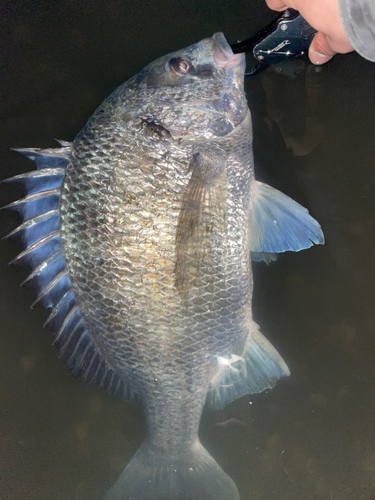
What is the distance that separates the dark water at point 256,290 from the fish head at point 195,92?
16.0 inches

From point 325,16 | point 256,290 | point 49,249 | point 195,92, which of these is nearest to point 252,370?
point 256,290

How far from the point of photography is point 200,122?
93 cm

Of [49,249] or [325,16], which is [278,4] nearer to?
[325,16]

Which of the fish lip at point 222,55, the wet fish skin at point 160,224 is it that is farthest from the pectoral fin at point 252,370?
the fish lip at point 222,55

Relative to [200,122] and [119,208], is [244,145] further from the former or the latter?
[119,208]

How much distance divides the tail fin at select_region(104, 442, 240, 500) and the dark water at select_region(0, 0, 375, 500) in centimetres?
14

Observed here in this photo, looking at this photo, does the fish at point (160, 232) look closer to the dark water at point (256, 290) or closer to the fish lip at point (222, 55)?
the fish lip at point (222, 55)

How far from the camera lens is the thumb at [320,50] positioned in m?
1.13

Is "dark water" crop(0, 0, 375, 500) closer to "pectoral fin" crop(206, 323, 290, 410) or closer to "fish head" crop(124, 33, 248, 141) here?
"pectoral fin" crop(206, 323, 290, 410)

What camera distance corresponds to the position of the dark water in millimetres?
1308

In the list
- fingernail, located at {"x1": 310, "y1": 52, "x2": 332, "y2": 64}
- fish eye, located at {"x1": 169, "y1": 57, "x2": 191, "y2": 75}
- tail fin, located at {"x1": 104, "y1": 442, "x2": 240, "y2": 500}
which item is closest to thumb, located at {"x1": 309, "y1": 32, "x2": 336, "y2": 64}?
fingernail, located at {"x1": 310, "y1": 52, "x2": 332, "y2": 64}

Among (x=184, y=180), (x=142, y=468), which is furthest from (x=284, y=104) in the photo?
(x=142, y=468)

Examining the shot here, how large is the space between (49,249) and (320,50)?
3.77 ft

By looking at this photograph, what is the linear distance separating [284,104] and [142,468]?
1.46m
